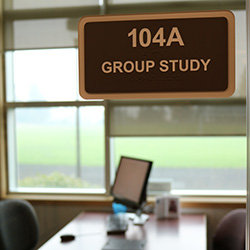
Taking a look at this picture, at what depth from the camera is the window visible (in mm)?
3502

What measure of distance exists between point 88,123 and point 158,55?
8.95ft

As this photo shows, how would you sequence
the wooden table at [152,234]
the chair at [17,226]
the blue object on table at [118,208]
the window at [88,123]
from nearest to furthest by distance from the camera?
the wooden table at [152,234] → the chair at [17,226] → the blue object on table at [118,208] → the window at [88,123]

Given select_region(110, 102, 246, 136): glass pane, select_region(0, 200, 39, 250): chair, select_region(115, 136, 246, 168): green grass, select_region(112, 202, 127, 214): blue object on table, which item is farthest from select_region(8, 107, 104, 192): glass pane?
select_region(0, 200, 39, 250): chair

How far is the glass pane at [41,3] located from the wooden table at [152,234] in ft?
6.10

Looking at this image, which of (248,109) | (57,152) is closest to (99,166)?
(57,152)

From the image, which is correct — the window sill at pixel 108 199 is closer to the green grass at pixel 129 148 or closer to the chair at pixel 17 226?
the green grass at pixel 129 148

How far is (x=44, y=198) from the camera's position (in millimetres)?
3646

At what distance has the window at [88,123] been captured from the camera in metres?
3.50

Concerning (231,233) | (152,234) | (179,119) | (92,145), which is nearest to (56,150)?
(92,145)

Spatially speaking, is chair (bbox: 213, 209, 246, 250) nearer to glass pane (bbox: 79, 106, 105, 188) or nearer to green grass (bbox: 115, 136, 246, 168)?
green grass (bbox: 115, 136, 246, 168)

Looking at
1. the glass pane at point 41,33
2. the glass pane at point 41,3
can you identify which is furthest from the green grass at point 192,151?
the glass pane at point 41,3

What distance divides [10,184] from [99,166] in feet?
2.88

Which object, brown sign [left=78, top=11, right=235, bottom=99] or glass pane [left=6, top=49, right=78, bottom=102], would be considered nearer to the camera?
brown sign [left=78, top=11, right=235, bottom=99]

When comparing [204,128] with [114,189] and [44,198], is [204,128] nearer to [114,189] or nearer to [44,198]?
[114,189]
